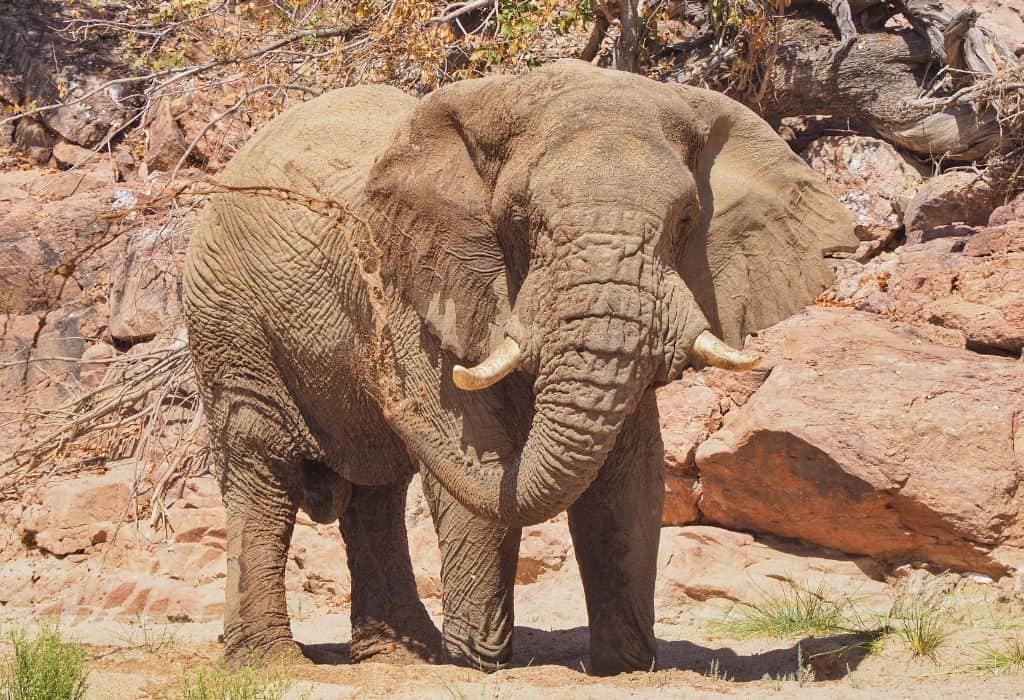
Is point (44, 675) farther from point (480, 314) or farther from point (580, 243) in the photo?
point (580, 243)

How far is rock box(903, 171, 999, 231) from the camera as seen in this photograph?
8.98m

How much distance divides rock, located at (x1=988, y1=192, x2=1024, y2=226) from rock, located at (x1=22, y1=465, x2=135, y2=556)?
6.08 meters

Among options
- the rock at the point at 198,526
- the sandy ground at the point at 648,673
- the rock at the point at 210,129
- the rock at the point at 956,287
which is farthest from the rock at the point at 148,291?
the rock at the point at 956,287

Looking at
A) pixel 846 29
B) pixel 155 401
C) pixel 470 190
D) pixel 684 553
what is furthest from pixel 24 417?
pixel 846 29

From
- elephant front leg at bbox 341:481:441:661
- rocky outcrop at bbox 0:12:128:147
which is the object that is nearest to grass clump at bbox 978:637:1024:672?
elephant front leg at bbox 341:481:441:661

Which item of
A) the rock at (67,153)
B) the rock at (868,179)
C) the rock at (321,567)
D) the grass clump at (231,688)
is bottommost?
the rock at (321,567)

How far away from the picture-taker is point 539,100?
441 centimetres

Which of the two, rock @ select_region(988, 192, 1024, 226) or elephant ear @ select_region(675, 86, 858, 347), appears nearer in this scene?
elephant ear @ select_region(675, 86, 858, 347)

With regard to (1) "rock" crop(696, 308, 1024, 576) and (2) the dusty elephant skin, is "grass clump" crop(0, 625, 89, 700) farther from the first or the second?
(1) "rock" crop(696, 308, 1024, 576)

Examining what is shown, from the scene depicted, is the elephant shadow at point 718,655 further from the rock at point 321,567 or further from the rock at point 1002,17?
the rock at point 1002,17

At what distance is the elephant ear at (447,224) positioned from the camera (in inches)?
185

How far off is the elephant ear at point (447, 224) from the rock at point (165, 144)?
25.3 feet

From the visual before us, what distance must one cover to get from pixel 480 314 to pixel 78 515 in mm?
5329

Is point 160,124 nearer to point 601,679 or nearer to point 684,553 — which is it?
point 684,553
